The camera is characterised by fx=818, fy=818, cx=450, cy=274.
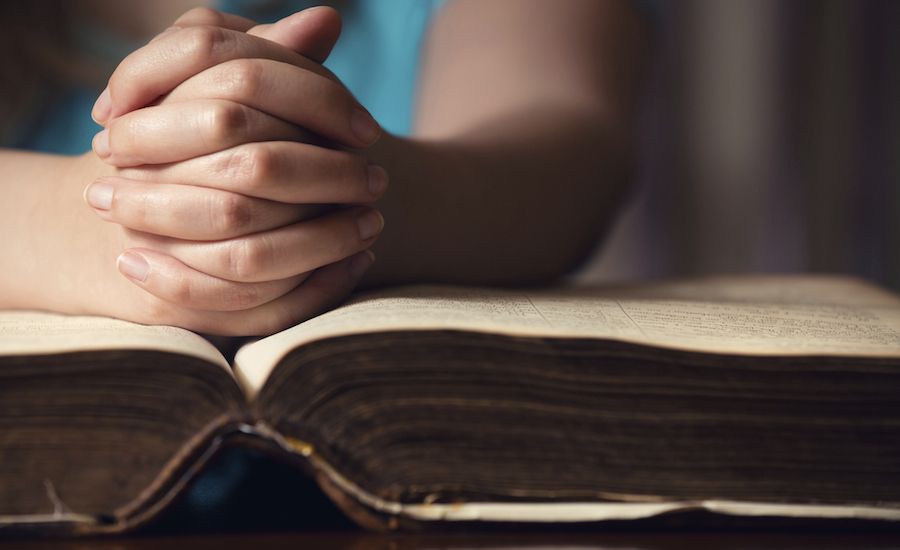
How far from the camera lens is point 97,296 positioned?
47cm

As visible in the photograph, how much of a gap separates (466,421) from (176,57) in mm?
240

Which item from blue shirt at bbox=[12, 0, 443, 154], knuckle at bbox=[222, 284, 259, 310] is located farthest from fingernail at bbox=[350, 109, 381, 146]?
blue shirt at bbox=[12, 0, 443, 154]

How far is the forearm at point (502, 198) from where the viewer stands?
583 mm

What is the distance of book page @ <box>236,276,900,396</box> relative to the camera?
1.18 feet

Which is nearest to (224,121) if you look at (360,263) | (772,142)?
(360,263)

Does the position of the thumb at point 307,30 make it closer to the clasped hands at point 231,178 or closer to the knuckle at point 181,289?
the clasped hands at point 231,178

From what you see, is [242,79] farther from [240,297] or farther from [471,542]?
[471,542]

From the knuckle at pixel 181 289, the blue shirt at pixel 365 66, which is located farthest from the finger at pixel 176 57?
the blue shirt at pixel 365 66

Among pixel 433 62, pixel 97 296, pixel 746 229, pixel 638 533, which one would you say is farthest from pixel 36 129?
pixel 746 229

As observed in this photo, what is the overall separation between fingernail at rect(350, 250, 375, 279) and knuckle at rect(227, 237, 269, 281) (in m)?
0.07

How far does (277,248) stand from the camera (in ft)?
1.37

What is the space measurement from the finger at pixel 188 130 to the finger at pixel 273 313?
0.08 meters

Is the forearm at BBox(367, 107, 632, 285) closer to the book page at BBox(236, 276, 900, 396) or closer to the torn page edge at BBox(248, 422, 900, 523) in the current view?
the book page at BBox(236, 276, 900, 396)

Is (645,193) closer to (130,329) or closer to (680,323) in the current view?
(680,323)
